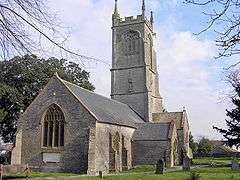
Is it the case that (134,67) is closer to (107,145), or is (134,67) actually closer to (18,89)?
(18,89)

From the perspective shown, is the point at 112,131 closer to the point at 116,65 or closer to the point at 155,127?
the point at 155,127

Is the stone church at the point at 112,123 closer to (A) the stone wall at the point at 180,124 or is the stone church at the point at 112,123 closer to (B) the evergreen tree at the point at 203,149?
(A) the stone wall at the point at 180,124

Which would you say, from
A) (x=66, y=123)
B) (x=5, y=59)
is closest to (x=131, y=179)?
(x=66, y=123)

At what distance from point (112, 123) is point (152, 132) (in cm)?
815

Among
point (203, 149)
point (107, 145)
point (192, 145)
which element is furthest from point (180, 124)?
point (203, 149)

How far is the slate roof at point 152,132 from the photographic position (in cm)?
3978

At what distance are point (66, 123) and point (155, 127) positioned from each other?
44.1 ft

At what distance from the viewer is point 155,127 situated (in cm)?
4200

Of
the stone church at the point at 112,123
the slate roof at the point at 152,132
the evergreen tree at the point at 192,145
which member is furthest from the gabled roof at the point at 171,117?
the evergreen tree at the point at 192,145

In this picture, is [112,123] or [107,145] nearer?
[107,145]

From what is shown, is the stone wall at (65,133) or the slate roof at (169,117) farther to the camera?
the slate roof at (169,117)

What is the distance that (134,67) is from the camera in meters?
48.8

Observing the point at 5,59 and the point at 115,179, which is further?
the point at 115,179

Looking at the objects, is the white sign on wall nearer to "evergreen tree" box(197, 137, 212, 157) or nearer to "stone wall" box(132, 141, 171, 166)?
"stone wall" box(132, 141, 171, 166)
